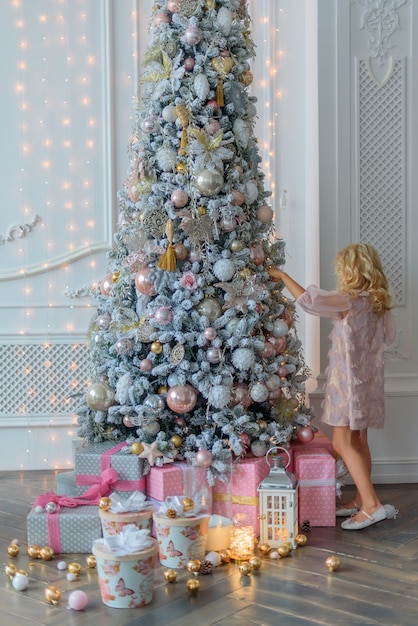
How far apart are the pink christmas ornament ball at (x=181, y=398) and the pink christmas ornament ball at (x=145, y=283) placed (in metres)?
0.45

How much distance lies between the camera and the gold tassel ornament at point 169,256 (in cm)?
363

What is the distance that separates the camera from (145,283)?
3.67 metres

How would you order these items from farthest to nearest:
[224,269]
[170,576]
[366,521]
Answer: [366,521] < [224,269] < [170,576]

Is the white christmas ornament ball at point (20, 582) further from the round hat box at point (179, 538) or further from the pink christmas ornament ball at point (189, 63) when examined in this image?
the pink christmas ornament ball at point (189, 63)

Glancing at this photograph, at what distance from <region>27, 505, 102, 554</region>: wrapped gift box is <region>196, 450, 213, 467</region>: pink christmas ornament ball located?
0.49 m

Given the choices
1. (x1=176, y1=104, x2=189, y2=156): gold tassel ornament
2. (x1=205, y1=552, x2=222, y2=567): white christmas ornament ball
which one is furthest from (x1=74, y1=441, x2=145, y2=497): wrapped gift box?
(x1=176, y1=104, x2=189, y2=156): gold tassel ornament

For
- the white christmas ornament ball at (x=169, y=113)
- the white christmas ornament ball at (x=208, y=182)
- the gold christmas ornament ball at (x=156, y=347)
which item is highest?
the white christmas ornament ball at (x=169, y=113)

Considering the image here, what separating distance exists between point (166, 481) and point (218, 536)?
33 centimetres

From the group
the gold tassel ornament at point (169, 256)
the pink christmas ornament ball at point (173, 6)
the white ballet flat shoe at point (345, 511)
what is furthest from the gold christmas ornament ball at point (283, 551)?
the pink christmas ornament ball at point (173, 6)

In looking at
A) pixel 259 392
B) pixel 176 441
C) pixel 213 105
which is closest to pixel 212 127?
pixel 213 105

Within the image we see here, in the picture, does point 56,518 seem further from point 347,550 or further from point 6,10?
point 6,10

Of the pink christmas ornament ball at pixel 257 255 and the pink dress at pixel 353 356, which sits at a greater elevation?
the pink christmas ornament ball at pixel 257 255

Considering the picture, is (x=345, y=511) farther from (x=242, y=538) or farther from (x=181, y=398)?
(x=181, y=398)

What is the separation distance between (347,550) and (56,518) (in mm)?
1239
